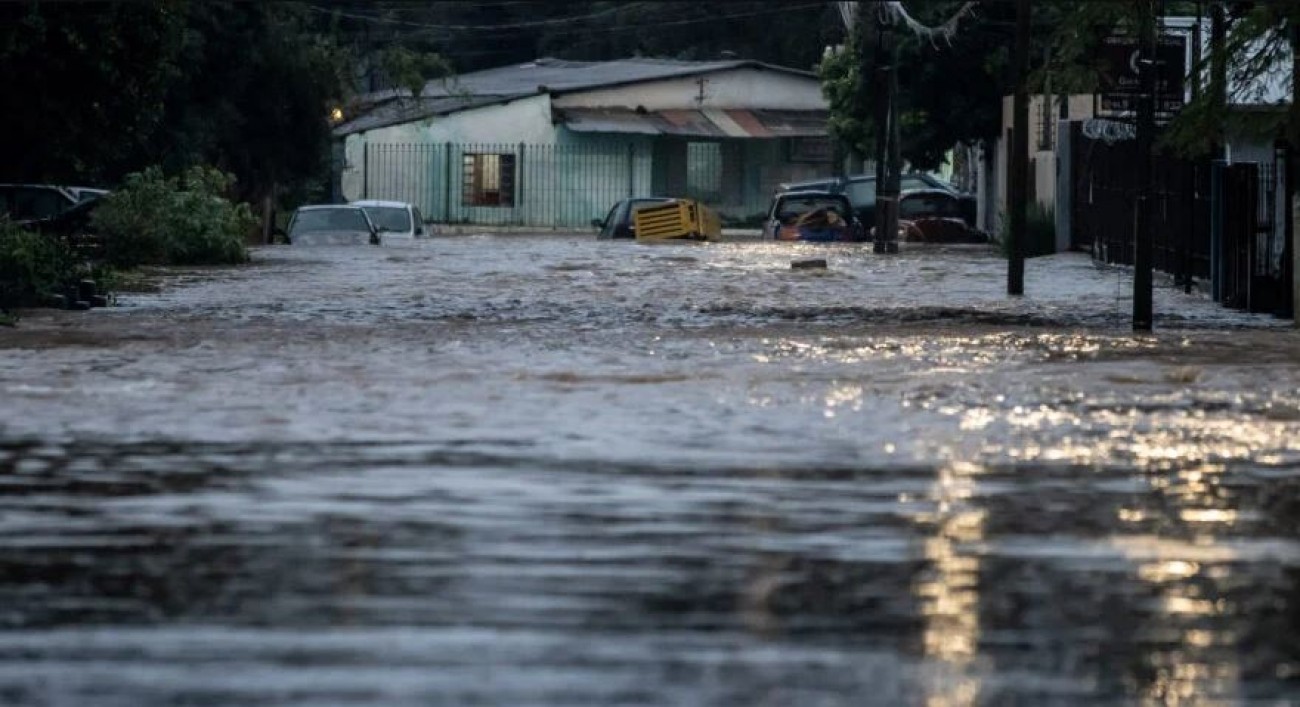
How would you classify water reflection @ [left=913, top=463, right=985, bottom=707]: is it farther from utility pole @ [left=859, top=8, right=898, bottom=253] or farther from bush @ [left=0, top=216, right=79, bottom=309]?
utility pole @ [left=859, top=8, right=898, bottom=253]

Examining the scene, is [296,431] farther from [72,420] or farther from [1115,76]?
[1115,76]

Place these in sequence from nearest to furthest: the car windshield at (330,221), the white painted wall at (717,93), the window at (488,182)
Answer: the car windshield at (330,221) < the white painted wall at (717,93) < the window at (488,182)

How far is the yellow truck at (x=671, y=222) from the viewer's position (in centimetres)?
5234

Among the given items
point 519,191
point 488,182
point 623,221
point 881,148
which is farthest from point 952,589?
point 488,182

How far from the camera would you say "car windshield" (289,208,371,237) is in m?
46.5

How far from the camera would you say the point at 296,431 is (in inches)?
539

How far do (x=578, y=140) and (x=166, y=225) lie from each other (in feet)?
112

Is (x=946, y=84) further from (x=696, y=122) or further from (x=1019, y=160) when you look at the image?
(x=1019, y=160)

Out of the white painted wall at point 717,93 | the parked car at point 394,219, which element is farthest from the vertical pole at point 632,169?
the parked car at point 394,219

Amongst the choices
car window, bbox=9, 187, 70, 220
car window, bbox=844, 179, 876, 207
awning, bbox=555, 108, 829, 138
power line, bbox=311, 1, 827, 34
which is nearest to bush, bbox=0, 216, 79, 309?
car window, bbox=9, 187, 70, 220

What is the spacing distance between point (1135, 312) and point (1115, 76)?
2.23 m

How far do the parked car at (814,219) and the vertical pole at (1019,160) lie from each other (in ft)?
72.5

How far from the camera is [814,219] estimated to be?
5297cm

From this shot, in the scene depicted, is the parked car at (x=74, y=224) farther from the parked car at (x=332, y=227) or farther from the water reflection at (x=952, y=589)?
the water reflection at (x=952, y=589)
